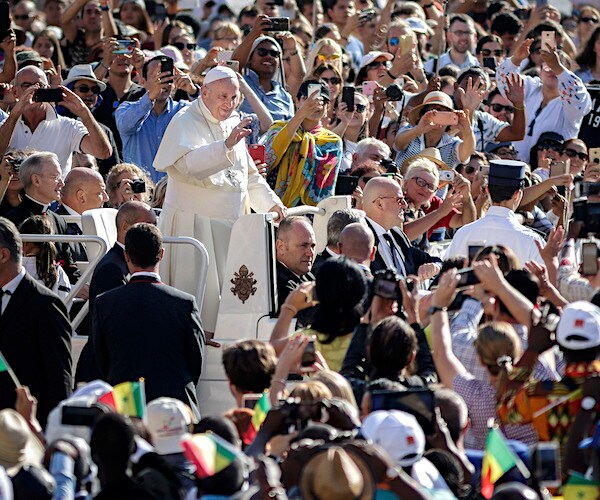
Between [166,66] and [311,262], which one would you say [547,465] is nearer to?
[311,262]

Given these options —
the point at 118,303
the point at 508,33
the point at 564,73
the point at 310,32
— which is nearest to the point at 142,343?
the point at 118,303

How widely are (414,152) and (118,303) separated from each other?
4951mm

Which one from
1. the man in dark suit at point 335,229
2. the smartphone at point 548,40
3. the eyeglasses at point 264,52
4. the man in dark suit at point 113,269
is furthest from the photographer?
the smartphone at point 548,40

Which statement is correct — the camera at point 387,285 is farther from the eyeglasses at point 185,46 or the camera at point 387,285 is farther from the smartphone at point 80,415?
the eyeglasses at point 185,46

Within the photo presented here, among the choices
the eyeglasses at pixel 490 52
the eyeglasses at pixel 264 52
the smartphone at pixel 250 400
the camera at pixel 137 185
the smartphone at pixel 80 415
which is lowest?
the eyeglasses at pixel 490 52

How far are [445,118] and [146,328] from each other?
16.3ft

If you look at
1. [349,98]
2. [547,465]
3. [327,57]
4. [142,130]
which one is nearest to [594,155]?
[349,98]

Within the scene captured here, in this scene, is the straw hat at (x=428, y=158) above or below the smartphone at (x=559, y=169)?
below

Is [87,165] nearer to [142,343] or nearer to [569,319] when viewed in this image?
[142,343]

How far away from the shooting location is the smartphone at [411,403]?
6555 mm

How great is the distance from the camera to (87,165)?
1150 cm

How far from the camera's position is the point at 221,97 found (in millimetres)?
10156

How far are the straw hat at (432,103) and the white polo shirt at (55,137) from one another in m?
2.84

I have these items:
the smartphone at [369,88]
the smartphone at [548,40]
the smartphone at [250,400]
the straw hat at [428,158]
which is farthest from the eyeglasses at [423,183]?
the smartphone at [250,400]
